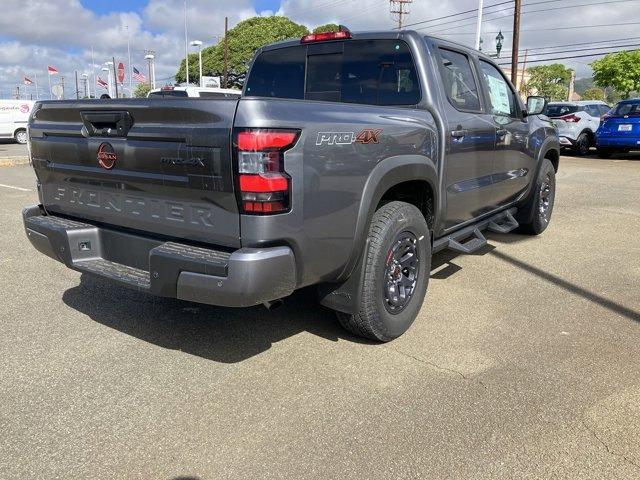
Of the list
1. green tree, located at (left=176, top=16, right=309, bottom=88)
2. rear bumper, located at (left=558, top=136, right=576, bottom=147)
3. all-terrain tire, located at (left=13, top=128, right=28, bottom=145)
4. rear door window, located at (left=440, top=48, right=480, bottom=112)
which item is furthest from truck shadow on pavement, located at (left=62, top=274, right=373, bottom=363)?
green tree, located at (left=176, top=16, right=309, bottom=88)

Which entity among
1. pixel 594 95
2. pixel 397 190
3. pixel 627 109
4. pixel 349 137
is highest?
pixel 594 95

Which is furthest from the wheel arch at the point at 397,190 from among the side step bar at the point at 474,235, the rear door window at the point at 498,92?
the rear door window at the point at 498,92

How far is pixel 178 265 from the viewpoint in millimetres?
2633

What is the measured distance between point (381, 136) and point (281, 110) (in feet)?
2.60

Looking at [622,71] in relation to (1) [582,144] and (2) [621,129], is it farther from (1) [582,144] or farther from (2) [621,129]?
(2) [621,129]

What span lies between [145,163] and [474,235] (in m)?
3.16

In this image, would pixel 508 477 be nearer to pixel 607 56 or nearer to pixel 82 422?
pixel 82 422

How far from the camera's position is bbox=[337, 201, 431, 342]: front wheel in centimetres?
320

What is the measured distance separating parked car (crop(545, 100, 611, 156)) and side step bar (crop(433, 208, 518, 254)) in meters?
12.2

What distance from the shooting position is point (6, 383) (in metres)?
3.00

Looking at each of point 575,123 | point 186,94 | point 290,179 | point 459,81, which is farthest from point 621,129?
point 290,179

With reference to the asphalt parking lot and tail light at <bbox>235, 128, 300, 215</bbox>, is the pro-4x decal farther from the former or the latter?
the asphalt parking lot

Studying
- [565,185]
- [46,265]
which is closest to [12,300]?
[46,265]

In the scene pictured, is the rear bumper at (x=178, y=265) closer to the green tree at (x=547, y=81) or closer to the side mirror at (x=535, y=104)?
the side mirror at (x=535, y=104)
